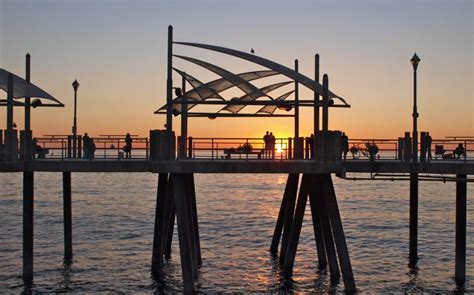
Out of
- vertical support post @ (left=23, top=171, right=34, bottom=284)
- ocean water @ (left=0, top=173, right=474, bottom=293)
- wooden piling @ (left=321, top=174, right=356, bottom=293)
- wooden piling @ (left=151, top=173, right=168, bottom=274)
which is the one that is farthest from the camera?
ocean water @ (left=0, top=173, right=474, bottom=293)

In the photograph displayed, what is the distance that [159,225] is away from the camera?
26.2 m

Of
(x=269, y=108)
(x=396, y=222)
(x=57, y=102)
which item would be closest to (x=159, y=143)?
(x=57, y=102)

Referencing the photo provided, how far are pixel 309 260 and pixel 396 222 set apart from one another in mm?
24113

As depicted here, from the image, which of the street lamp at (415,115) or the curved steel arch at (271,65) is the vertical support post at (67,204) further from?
the street lamp at (415,115)

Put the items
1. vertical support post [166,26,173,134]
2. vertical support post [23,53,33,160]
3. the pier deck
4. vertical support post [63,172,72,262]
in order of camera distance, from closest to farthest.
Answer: the pier deck → vertical support post [166,26,173,134] → vertical support post [23,53,33,160] → vertical support post [63,172,72,262]

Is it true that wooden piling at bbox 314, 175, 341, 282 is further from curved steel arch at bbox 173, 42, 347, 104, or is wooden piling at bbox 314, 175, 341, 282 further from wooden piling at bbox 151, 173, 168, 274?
wooden piling at bbox 151, 173, 168, 274

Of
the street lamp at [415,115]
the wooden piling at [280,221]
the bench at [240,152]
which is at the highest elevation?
the street lamp at [415,115]

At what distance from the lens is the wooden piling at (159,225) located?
2622 centimetres

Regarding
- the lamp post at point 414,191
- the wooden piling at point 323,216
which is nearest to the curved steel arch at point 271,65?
the wooden piling at point 323,216

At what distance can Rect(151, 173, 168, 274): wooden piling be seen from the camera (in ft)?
86.0

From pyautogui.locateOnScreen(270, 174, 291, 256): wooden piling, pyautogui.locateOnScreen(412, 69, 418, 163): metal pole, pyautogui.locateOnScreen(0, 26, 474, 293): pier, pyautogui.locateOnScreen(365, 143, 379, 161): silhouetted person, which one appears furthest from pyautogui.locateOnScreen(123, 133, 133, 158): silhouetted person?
pyautogui.locateOnScreen(412, 69, 418, 163): metal pole

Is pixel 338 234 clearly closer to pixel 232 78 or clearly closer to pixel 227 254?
pixel 232 78

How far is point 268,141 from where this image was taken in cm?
2492

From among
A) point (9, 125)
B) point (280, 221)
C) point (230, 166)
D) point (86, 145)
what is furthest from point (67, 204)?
point (230, 166)
